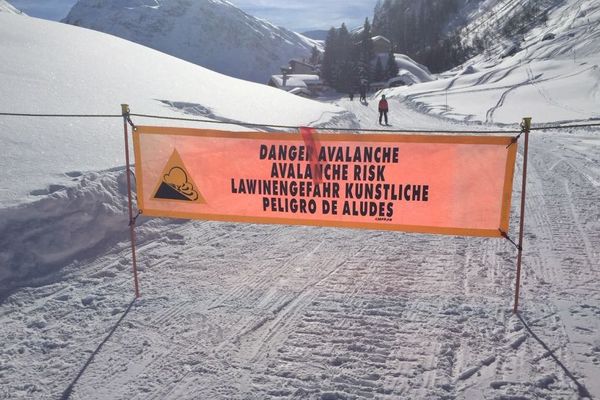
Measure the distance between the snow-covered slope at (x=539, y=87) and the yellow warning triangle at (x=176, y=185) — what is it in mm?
21514

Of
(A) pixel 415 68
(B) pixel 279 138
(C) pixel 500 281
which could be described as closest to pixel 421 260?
(C) pixel 500 281

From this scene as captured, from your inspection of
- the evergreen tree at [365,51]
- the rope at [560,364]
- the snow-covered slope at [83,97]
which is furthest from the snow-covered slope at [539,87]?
the rope at [560,364]

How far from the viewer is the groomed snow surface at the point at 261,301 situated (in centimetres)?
298

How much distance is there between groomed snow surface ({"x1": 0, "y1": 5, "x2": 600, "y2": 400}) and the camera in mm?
2979

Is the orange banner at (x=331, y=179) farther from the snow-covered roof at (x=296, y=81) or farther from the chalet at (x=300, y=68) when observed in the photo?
the chalet at (x=300, y=68)

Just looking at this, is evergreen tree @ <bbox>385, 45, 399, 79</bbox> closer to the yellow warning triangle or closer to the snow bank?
the snow bank

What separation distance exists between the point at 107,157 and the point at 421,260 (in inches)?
180

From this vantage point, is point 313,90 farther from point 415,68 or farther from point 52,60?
point 52,60

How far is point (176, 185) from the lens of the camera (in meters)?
4.34

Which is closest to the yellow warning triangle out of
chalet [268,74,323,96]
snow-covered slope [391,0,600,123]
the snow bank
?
the snow bank

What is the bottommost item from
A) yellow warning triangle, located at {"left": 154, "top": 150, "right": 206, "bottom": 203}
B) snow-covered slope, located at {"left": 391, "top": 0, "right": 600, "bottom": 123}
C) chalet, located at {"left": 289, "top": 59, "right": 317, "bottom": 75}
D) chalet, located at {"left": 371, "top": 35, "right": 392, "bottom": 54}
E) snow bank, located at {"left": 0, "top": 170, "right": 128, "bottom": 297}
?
snow bank, located at {"left": 0, "top": 170, "right": 128, "bottom": 297}

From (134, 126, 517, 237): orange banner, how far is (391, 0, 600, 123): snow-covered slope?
66.8ft

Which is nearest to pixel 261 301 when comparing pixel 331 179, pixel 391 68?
pixel 331 179

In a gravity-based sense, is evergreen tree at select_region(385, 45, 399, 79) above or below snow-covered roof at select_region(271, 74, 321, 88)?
above
